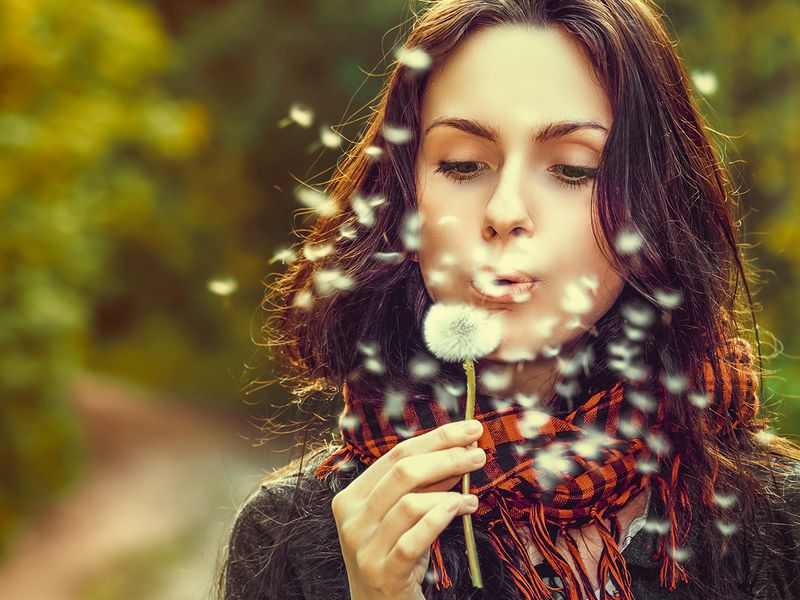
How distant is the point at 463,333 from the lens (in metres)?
1.66

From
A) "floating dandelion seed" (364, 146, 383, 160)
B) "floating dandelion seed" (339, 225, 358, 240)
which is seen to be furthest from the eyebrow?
"floating dandelion seed" (339, 225, 358, 240)

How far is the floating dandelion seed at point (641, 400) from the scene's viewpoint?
183 cm

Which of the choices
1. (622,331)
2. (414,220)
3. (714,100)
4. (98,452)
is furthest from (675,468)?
(98,452)

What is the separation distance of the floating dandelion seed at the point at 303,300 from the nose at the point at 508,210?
1.65ft

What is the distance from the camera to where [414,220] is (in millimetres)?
1870

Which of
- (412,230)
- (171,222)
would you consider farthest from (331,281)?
(171,222)

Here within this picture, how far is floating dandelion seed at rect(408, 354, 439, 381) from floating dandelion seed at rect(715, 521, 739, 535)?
597 millimetres

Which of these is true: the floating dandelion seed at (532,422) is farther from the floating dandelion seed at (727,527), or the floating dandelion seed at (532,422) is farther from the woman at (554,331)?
the floating dandelion seed at (727,527)

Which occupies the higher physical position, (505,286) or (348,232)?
(348,232)

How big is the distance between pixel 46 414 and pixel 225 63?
483 centimetres

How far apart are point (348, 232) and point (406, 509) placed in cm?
74

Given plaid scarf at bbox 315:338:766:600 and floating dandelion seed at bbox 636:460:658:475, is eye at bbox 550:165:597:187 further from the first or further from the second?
floating dandelion seed at bbox 636:460:658:475

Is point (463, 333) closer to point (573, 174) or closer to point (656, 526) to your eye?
point (573, 174)

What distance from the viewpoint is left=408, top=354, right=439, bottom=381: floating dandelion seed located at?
6.30 ft
